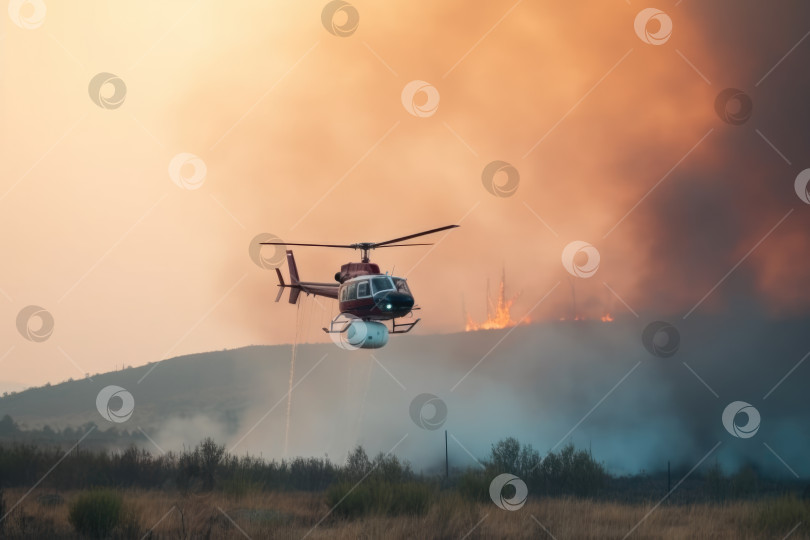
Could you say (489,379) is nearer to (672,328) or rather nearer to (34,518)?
(672,328)

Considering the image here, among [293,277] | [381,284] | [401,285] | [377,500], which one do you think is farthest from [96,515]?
[293,277]

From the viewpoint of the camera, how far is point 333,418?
111 metres

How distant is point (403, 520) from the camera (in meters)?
28.3

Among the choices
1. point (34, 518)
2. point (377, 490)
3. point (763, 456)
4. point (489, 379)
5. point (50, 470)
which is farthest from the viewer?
point (489, 379)

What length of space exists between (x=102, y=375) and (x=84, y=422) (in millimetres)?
21968

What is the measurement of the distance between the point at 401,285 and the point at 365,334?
7.79 ft

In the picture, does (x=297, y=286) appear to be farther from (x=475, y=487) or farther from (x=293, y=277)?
(x=475, y=487)

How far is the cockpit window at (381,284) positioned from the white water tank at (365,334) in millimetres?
1296

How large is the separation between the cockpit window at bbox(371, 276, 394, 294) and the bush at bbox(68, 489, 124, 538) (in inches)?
447

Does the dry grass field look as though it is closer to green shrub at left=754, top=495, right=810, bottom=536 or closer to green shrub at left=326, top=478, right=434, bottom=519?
green shrub at left=754, top=495, right=810, bottom=536

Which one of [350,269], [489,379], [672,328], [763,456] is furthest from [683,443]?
[350,269]

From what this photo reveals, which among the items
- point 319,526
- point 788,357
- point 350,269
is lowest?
point 319,526

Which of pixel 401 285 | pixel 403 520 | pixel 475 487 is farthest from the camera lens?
pixel 475 487

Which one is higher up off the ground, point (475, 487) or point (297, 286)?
point (297, 286)
